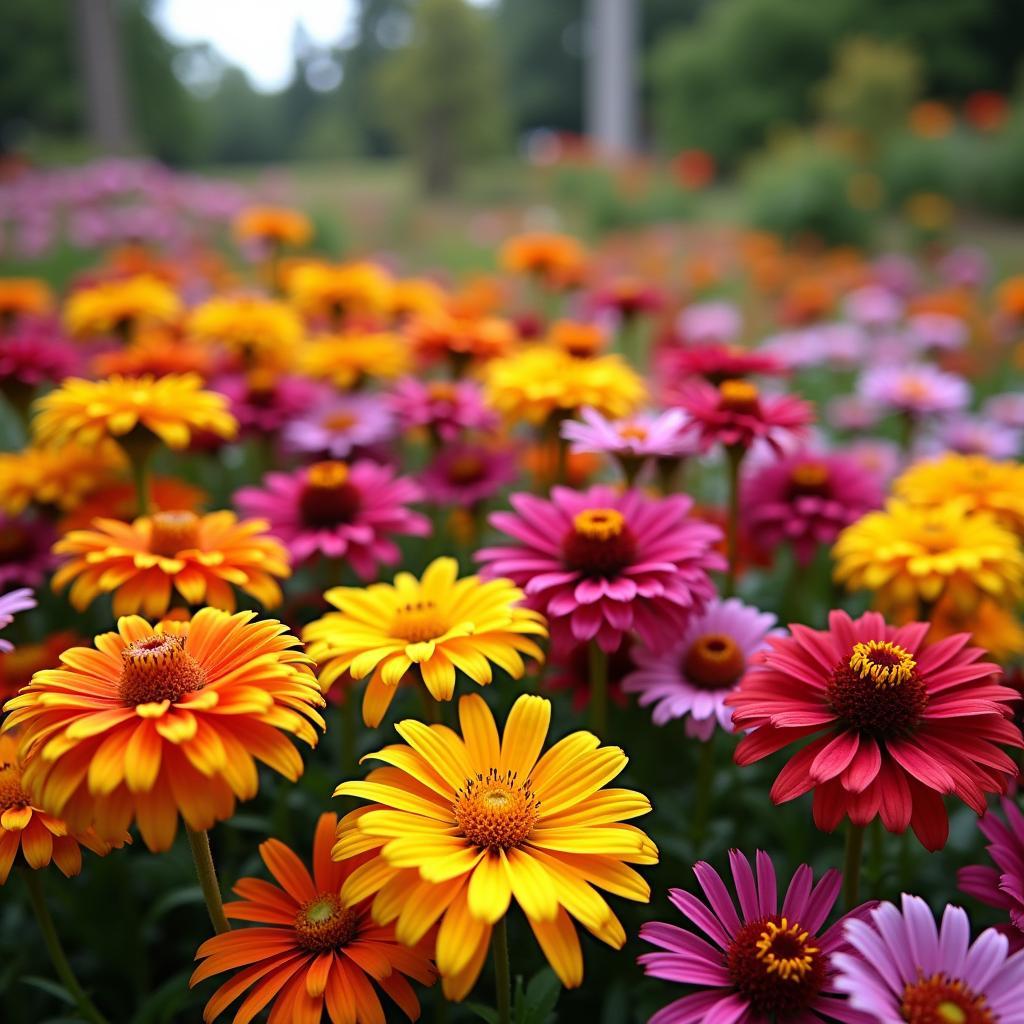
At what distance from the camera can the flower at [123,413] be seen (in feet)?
5.28

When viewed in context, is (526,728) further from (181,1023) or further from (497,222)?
(497,222)

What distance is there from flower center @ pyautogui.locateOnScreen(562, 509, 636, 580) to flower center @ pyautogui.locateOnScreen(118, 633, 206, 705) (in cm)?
59

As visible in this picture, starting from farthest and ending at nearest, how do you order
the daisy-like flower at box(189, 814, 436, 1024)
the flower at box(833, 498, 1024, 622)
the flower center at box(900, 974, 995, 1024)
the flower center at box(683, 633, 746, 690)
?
1. the flower at box(833, 498, 1024, 622)
2. the flower center at box(683, 633, 746, 690)
3. the daisy-like flower at box(189, 814, 436, 1024)
4. the flower center at box(900, 974, 995, 1024)

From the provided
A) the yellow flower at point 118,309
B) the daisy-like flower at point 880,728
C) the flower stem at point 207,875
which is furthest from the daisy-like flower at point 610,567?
the yellow flower at point 118,309

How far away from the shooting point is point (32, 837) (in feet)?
3.32

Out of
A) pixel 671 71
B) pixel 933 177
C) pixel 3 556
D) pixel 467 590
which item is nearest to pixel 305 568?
pixel 3 556

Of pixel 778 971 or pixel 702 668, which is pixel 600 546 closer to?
pixel 702 668

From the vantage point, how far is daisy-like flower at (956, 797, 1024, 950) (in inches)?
40.6

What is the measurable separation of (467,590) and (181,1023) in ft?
3.22

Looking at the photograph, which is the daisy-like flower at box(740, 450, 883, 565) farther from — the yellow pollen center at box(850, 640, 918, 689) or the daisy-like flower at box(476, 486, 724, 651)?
the yellow pollen center at box(850, 640, 918, 689)

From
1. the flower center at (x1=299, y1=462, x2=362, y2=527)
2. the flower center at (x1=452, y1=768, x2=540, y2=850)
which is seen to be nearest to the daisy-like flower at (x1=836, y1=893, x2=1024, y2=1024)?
the flower center at (x1=452, y1=768, x2=540, y2=850)

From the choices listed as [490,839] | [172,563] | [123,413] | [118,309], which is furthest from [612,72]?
[490,839]

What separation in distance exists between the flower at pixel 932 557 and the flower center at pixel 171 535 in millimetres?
1154

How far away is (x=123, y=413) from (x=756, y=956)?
1375mm
